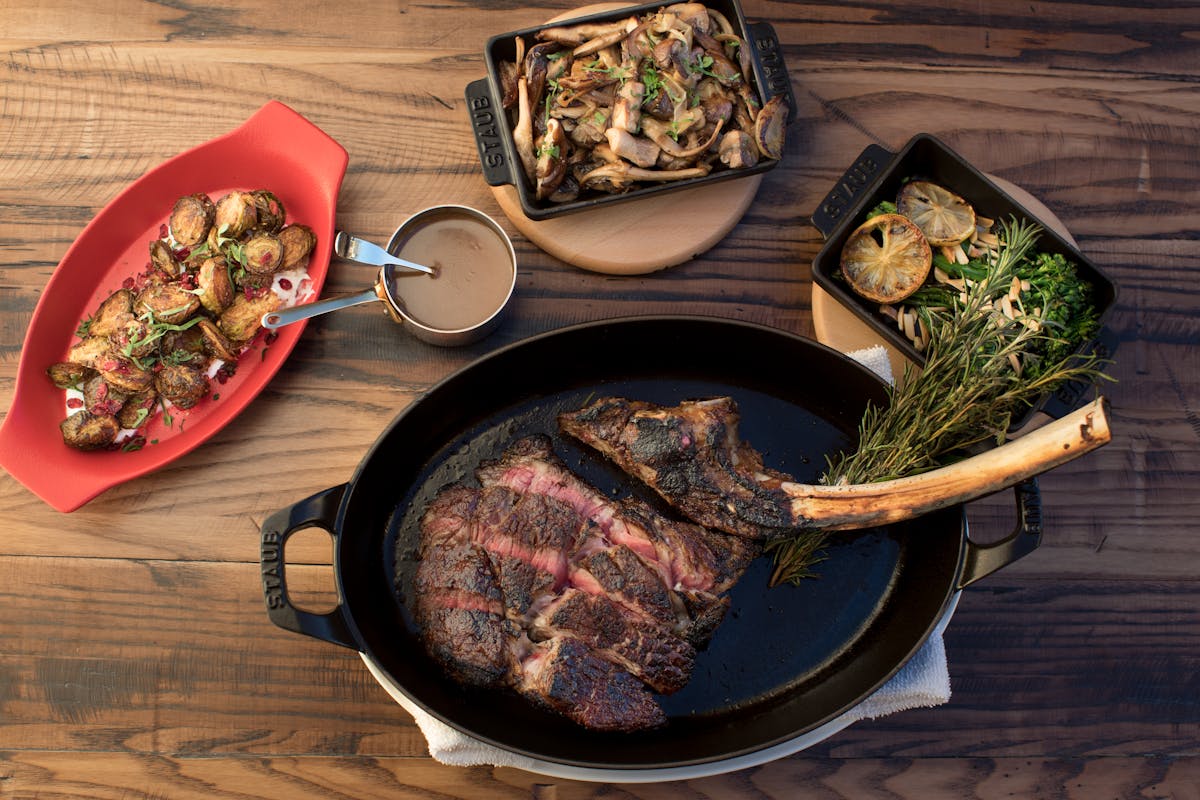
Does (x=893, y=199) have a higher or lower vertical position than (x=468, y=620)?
higher

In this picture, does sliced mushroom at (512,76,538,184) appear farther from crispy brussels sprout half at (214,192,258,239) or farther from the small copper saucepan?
crispy brussels sprout half at (214,192,258,239)

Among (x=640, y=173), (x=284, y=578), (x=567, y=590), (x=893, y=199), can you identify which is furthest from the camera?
(x=893, y=199)

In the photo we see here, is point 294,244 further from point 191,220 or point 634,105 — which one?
point 634,105

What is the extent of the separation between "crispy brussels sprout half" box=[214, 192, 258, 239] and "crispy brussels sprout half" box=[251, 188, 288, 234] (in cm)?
1

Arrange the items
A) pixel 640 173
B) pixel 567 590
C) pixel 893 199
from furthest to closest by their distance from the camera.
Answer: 1. pixel 893 199
2. pixel 640 173
3. pixel 567 590

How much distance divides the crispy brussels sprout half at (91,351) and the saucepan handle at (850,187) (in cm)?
192

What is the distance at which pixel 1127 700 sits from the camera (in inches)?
95.0

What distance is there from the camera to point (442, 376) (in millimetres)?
2355

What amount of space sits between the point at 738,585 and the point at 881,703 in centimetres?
47

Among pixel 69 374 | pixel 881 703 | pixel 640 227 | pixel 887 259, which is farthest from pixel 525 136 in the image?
pixel 881 703

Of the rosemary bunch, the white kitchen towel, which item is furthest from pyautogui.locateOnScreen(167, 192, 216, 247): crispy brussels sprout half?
the rosemary bunch

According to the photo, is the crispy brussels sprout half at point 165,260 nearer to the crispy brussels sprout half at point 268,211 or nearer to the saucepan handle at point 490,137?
the crispy brussels sprout half at point 268,211

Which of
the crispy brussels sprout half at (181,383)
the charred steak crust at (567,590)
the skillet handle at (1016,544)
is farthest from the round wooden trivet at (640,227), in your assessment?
the skillet handle at (1016,544)

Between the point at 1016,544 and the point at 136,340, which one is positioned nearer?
the point at 1016,544
